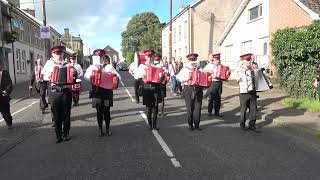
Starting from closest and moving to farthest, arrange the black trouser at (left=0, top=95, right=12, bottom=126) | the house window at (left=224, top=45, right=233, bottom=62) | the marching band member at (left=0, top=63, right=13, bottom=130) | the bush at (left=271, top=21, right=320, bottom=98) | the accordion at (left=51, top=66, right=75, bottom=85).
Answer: the accordion at (left=51, top=66, right=75, bottom=85) → the marching band member at (left=0, top=63, right=13, bottom=130) → the black trouser at (left=0, top=95, right=12, bottom=126) → the bush at (left=271, top=21, right=320, bottom=98) → the house window at (left=224, top=45, right=233, bottom=62)

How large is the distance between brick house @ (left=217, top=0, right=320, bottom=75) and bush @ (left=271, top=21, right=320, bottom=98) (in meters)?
5.63

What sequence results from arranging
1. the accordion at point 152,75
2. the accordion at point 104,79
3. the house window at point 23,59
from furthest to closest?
the house window at point 23,59, the accordion at point 152,75, the accordion at point 104,79

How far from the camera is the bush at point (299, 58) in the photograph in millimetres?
14820

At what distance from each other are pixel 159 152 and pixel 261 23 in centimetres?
2028

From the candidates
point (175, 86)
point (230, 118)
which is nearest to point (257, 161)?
point (230, 118)

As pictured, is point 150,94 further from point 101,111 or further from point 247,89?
point 247,89

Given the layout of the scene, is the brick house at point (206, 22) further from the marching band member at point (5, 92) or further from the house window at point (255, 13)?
the marching band member at point (5, 92)

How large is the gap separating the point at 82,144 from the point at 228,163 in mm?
3227

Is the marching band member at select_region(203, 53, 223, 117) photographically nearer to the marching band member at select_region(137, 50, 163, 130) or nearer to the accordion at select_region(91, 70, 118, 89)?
the marching band member at select_region(137, 50, 163, 130)

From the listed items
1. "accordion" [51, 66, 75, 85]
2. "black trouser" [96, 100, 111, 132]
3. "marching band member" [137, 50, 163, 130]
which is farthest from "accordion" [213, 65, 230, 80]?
"accordion" [51, 66, 75, 85]

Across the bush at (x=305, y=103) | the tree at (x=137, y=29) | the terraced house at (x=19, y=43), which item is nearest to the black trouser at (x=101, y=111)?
the bush at (x=305, y=103)

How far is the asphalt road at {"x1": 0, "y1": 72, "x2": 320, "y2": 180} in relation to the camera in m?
6.79

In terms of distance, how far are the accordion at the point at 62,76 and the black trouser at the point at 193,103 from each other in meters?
2.89

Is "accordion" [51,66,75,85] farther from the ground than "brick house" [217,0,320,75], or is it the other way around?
"brick house" [217,0,320,75]
